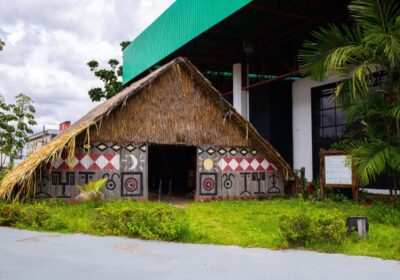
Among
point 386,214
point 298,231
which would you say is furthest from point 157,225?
point 386,214

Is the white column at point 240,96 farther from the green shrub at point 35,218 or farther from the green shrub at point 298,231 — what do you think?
the green shrub at point 298,231

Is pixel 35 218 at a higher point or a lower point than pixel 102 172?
lower

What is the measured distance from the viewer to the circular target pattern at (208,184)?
12.9 metres

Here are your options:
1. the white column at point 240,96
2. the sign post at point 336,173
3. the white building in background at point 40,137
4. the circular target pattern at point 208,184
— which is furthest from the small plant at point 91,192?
the white building in background at point 40,137

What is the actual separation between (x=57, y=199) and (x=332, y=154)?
26.2ft

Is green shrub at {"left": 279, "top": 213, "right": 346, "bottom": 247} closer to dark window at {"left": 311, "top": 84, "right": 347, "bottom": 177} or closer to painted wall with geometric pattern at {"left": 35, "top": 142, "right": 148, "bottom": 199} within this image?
painted wall with geometric pattern at {"left": 35, "top": 142, "right": 148, "bottom": 199}

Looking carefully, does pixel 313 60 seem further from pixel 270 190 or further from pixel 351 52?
pixel 270 190

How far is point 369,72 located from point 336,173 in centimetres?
417

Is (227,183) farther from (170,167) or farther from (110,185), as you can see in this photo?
(170,167)

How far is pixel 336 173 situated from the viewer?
11930 millimetres

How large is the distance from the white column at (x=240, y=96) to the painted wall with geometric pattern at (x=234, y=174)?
5816 mm

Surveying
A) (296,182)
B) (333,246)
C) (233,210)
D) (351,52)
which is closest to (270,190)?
(296,182)

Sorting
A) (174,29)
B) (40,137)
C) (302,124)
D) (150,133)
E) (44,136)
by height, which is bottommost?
(150,133)

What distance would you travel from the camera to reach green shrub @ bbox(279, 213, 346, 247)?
5982 millimetres
